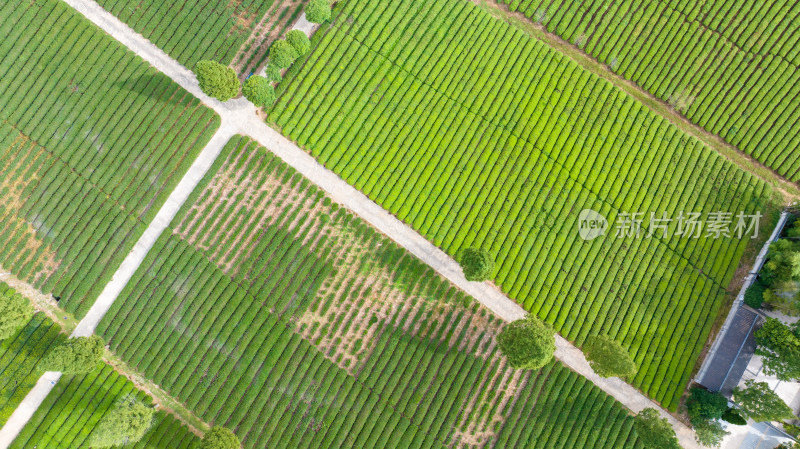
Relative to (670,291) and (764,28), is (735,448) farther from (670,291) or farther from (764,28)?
(764,28)

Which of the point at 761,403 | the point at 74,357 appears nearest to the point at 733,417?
the point at 761,403

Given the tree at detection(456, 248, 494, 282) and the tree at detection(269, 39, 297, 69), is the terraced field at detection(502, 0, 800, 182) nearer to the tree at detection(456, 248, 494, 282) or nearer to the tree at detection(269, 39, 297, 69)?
the tree at detection(269, 39, 297, 69)

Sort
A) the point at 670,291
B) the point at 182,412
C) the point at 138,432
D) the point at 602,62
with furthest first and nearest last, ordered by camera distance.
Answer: the point at 602,62 → the point at 670,291 → the point at 182,412 → the point at 138,432

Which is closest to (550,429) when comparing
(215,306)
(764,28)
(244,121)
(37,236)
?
(215,306)

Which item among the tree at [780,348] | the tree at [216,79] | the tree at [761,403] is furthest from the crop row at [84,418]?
the tree at [780,348]

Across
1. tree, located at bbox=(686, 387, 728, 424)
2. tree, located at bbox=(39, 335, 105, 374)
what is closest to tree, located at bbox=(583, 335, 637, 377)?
tree, located at bbox=(686, 387, 728, 424)

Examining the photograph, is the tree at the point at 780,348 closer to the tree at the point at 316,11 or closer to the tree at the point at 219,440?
the tree at the point at 219,440
